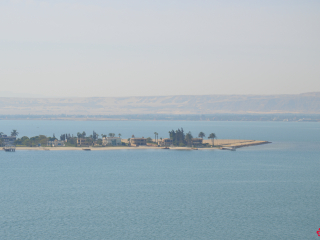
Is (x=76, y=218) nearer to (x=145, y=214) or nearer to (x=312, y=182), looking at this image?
(x=145, y=214)

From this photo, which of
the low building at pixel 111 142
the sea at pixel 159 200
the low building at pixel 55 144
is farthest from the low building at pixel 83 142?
the sea at pixel 159 200

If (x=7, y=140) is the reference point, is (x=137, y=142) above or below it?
below

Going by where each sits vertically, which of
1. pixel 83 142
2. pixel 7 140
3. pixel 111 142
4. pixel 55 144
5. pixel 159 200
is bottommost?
pixel 159 200

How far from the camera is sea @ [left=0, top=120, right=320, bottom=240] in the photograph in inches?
1921

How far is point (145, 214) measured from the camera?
2188 inches

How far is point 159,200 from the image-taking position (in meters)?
63.8

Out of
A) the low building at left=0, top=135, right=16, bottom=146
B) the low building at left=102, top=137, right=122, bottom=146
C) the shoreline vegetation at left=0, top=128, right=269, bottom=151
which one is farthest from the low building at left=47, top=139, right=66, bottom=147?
the low building at left=102, top=137, right=122, bottom=146

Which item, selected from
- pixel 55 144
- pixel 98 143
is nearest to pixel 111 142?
pixel 98 143

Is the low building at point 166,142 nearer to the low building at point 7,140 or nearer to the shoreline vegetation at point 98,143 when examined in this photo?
the shoreline vegetation at point 98,143

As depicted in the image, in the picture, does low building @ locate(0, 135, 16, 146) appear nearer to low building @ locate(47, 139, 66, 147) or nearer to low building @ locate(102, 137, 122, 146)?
low building @ locate(47, 139, 66, 147)

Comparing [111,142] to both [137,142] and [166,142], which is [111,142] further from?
[166,142]

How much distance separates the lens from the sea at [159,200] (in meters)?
48.8

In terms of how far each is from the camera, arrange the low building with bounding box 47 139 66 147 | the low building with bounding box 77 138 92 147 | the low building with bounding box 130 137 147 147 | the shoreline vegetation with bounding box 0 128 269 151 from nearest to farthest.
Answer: the shoreline vegetation with bounding box 0 128 269 151
the low building with bounding box 47 139 66 147
the low building with bounding box 77 138 92 147
the low building with bounding box 130 137 147 147

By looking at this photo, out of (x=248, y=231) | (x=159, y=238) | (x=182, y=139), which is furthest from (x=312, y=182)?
(x=182, y=139)
